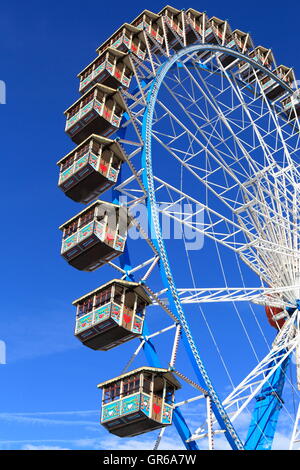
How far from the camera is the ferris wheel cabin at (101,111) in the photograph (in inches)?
809

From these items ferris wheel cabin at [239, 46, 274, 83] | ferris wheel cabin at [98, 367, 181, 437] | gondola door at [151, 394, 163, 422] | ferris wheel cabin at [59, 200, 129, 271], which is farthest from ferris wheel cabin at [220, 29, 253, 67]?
gondola door at [151, 394, 163, 422]

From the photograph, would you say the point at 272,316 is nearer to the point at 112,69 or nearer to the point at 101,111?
the point at 101,111

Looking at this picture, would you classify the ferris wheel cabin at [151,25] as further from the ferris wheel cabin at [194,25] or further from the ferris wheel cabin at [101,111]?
the ferris wheel cabin at [101,111]

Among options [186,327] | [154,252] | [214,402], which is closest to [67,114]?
[154,252]

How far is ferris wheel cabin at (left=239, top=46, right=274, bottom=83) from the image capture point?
27.6m

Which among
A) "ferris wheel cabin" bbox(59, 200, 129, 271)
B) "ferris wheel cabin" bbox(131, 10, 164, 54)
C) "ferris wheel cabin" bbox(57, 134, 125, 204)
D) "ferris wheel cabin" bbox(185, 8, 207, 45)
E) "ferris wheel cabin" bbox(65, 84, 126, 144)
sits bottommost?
"ferris wheel cabin" bbox(59, 200, 129, 271)

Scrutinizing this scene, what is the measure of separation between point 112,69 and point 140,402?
460 inches

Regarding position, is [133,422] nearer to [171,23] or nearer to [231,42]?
[171,23]

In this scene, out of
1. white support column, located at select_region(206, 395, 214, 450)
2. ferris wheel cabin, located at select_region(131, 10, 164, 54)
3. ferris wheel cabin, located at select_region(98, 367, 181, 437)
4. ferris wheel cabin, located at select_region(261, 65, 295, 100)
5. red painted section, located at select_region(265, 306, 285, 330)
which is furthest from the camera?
ferris wheel cabin, located at select_region(261, 65, 295, 100)

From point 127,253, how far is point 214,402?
16.9 ft

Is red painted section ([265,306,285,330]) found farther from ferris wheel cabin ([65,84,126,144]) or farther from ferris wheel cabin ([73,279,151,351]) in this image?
ferris wheel cabin ([65,84,126,144])

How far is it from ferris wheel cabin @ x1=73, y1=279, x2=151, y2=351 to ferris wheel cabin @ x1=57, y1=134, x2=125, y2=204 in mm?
3846

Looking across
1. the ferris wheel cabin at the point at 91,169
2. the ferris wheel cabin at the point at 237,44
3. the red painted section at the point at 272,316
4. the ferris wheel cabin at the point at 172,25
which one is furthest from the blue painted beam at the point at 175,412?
the ferris wheel cabin at the point at 237,44

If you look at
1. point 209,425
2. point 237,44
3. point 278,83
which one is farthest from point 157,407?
point 278,83
